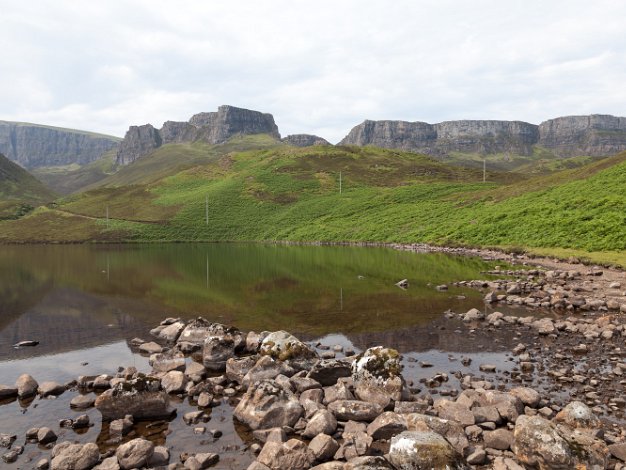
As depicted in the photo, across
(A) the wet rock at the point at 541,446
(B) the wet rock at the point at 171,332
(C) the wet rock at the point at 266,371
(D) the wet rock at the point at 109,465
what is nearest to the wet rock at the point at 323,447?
(A) the wet rock at the point at 541,446

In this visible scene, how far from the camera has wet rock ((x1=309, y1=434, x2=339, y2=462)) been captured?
1087cm

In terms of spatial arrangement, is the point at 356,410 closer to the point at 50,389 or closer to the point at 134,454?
the point at 134,454

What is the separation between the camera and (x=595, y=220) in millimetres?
53656

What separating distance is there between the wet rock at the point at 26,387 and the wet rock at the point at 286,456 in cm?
1050

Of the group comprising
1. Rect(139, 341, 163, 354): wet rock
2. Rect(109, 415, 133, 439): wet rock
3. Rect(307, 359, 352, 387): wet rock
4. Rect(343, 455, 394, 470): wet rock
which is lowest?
Rect(139, 341, 163, 354): wet rock

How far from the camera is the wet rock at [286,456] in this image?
10391mm

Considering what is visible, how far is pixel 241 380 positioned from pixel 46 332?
15.6 m

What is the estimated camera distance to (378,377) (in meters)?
14.8

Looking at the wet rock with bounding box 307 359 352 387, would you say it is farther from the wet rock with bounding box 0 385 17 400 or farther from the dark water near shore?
the wet rock with bounding box 0 385 17 400

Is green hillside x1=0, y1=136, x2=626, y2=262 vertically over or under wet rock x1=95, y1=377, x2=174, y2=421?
over

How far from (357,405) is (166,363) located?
9.39 meters

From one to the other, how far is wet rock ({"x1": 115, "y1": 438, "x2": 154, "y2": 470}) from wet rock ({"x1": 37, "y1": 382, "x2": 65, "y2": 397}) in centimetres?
640

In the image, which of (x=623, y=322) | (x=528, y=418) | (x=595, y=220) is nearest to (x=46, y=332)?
(x=528, y=418)

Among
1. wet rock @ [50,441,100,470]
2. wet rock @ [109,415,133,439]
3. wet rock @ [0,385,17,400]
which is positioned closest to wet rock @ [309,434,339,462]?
wet rock @ [50,441,100,470]
